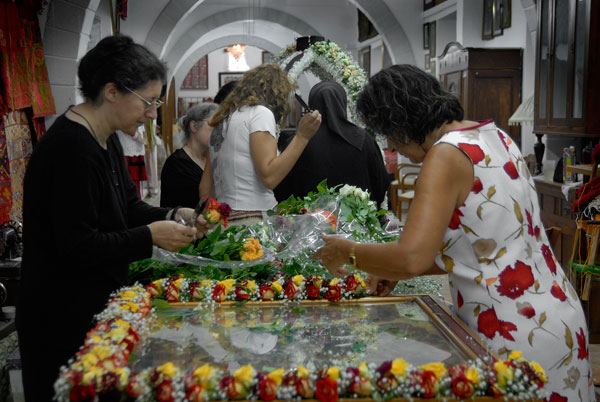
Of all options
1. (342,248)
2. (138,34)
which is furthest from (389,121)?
(138,34)

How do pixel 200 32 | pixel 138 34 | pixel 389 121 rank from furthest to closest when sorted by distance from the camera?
pixel 200 32
pixel 138 34
pixel 389 121

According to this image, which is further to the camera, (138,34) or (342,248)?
(138,34)

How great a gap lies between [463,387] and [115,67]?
1.25m

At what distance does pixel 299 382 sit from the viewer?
1.36 m

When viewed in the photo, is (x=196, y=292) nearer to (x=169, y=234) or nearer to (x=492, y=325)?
(x=169, y=234)

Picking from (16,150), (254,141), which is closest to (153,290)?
(254,141)

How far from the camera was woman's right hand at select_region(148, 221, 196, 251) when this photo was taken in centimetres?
182

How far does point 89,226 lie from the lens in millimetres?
1689

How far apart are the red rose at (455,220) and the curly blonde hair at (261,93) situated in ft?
5.23

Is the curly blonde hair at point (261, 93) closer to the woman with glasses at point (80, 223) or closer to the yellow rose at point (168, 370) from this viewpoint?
the woman with glasses at point (80, 223)

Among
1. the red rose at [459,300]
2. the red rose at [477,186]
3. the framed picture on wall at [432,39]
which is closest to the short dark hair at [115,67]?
the red rose at [477,186]

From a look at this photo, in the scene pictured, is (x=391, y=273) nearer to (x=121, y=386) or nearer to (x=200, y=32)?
(x=121, y=386)

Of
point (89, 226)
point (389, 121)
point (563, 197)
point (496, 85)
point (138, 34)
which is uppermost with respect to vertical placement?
point (138, 34)

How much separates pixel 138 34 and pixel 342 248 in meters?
10.7
